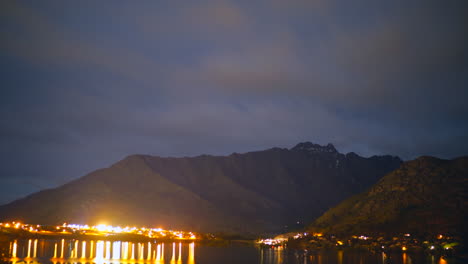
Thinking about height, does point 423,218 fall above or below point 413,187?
below

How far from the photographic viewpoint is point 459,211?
17512 cm

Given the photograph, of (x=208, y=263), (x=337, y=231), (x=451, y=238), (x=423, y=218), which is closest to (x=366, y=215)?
(x=337, y=231)

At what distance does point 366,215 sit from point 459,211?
37.6 metres

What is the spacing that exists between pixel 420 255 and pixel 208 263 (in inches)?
3099

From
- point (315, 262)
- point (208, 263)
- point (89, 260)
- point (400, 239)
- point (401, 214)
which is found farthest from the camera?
point (401, 214)

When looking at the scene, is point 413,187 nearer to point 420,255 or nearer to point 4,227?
point 420,255

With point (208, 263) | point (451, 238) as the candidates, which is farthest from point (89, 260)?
point (451, 238)

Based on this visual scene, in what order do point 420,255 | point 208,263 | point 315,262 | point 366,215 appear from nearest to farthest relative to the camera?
point 208,263 → point 315,262 → point 420,255 → point 366,215

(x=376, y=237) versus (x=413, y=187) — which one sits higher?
(x=413, y=187)

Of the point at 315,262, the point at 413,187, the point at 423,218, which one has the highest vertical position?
the point at 413,187

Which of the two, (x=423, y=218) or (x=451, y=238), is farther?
(x=423, y=218)

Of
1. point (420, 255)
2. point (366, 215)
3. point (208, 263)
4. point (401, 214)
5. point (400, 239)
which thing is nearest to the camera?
point (208, 263)

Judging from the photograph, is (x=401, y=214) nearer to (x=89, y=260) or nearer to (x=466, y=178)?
(x=466, y=178)

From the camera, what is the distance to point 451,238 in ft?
517
